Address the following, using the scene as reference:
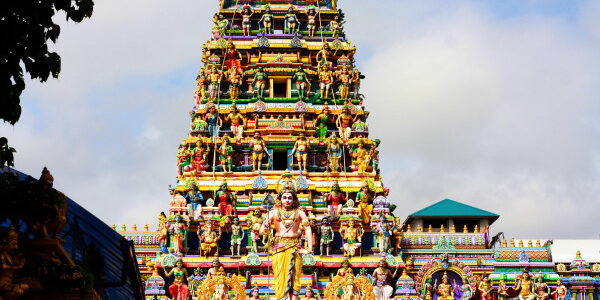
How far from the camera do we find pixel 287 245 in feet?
106

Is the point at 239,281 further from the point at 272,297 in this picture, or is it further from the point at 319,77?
the point at 319,77

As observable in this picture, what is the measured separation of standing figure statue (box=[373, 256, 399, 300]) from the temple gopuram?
0.05 m

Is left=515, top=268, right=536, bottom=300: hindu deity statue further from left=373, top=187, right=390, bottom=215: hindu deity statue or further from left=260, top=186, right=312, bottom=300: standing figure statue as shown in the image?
left=260, top=186, right=312, bottom=300: standing figure statue

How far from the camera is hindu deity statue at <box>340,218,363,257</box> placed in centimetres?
4388

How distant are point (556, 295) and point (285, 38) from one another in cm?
2078

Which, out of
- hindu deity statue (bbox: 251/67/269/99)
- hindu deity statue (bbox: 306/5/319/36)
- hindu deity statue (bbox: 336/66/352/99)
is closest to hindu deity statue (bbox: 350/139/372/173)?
hindu deity statue (bbox: 336/66/352/99)

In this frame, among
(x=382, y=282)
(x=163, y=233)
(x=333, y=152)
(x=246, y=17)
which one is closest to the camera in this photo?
(x=382, y=282)

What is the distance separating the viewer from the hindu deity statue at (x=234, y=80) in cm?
5191

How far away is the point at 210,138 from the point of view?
49781mm

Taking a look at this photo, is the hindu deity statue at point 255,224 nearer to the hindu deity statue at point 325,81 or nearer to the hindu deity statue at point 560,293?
the hindu deity statue at point 325,81

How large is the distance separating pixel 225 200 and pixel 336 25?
1445 cm

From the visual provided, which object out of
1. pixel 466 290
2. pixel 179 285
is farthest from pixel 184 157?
pixel 466 290

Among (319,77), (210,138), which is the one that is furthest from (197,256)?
(319,77)

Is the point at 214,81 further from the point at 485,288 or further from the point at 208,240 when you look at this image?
the point at 485,288
